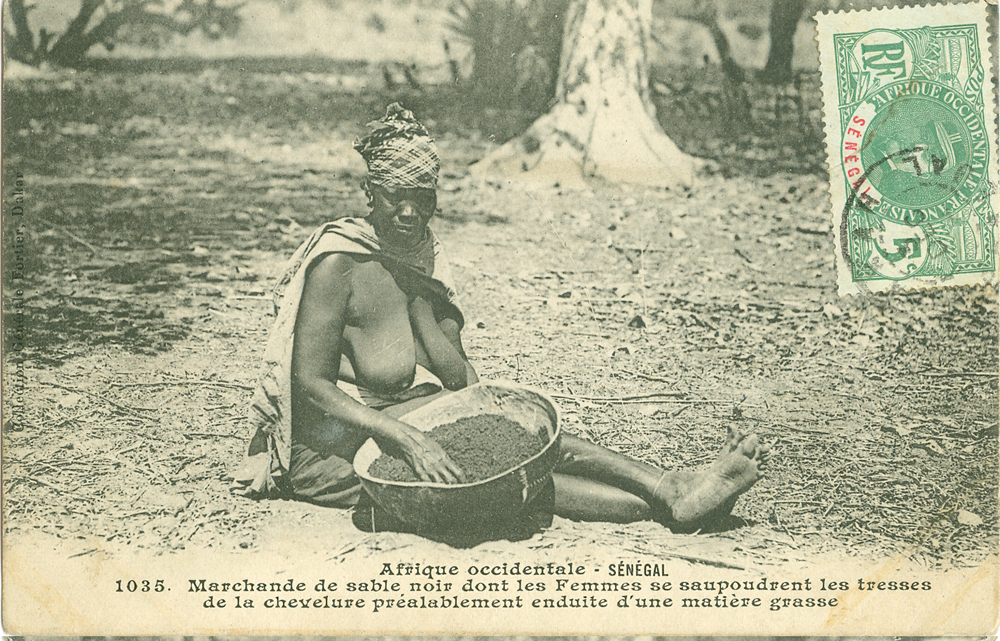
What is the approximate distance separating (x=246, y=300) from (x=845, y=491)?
3201mm

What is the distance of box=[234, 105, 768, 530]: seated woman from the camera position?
3859mm

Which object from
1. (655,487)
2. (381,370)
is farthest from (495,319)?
(655,487)

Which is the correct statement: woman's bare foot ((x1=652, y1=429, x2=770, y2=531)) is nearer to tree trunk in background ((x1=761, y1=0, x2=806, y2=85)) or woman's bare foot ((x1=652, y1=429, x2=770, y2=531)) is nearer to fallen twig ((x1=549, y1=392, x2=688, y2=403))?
fallen twig ((x1=549, y1=392, x2=688, y2=403))

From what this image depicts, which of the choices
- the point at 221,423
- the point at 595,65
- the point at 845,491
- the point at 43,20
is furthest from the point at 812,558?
the point at 43,20

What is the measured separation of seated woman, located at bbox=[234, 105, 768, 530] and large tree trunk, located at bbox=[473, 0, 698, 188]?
1.96 ft

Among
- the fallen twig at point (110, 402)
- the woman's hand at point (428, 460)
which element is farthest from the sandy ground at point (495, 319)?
the woman's hand at point (428, 460)

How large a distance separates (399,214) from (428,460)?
1232 millimetres

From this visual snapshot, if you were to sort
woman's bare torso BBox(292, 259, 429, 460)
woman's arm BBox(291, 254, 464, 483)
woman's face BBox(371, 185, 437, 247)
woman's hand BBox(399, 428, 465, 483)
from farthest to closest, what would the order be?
woman's face BBox(371, 185, 437, 247), woman's bare torso BBox(292, 259, 429, 460), woman's arm BBox(291, 254, 464, 483), woman's hand BBox(399, 428, 465, 483)

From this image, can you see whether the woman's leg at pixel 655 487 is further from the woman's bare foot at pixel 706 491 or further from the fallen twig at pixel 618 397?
the fallen twig at pixel 618 397

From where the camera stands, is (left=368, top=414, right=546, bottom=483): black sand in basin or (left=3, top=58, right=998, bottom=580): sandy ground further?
(left=3, top=58, right=998, bottom=580): sandy ground

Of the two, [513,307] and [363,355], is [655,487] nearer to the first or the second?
[513,307]

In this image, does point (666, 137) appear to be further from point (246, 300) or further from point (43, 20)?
point (43, 20)

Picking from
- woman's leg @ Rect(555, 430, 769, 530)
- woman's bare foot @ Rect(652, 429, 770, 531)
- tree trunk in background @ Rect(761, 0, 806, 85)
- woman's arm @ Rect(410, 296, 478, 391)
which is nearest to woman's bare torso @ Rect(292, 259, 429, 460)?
woman's arm @ Rect(410, 296, 478, 391)

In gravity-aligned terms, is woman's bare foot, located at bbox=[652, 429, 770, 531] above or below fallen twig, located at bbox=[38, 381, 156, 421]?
below
